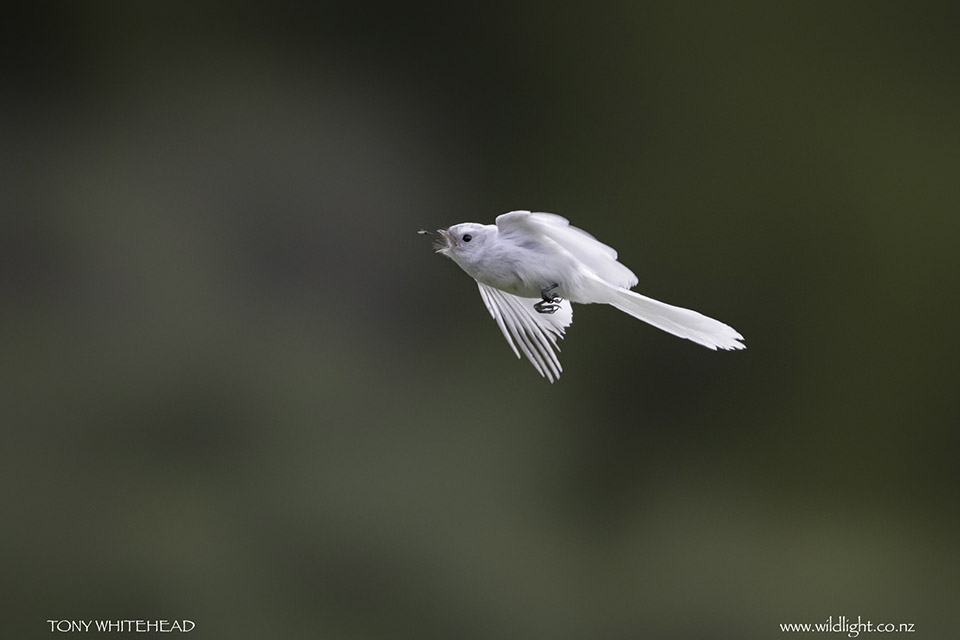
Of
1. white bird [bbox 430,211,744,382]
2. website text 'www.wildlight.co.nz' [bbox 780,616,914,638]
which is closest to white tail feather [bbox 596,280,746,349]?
white bird [bbox 430,211,744,382]

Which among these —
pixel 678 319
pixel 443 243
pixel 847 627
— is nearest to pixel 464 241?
pixel 443 243

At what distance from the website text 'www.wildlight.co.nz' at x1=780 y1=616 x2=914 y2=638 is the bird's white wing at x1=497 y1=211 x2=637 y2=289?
1.06m

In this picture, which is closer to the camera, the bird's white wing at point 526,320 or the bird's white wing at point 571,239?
the bird's white wing at point 571,239

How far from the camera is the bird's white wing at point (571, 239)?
1.45 feet

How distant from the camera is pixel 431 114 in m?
1.32

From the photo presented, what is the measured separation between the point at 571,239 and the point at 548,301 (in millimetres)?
38

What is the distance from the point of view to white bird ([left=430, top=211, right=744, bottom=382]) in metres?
0.45

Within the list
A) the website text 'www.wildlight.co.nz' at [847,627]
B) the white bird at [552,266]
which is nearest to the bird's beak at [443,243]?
the white bird at [552,266]

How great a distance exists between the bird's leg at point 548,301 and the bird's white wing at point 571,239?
0.07ft

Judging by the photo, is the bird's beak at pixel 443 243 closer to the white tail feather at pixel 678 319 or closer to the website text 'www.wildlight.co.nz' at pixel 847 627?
the white tail feather at pixel 678 319

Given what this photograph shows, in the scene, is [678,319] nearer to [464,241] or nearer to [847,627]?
[464,241]

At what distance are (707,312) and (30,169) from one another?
0.98 metres

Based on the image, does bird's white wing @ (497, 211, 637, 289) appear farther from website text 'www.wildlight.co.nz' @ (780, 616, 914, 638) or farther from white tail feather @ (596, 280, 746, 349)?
website text 'www.wildlight.co.nz' @ (780, 616, 914, 638)

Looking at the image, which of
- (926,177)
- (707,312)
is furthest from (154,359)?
(926,177)
